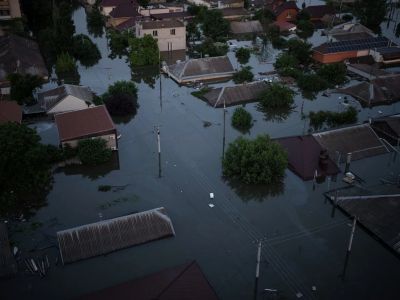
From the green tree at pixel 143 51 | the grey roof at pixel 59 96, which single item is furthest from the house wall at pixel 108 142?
the green tree at pixel 143 51

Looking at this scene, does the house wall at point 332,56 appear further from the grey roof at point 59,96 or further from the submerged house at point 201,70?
the grey roof at point 59,96

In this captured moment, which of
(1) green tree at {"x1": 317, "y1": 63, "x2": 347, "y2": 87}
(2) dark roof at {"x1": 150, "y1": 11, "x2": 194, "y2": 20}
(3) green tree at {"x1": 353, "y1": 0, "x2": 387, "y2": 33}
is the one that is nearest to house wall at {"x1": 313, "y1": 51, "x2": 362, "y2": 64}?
(1) green tree at {"x1": 317, "y1": 63, "x2": 347, "y2": 87}

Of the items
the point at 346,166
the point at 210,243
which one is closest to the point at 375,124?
the point at 346,166

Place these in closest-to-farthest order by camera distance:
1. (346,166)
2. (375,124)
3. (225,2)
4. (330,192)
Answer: (330,192)
(346,166)
(375,124)
(225,2)

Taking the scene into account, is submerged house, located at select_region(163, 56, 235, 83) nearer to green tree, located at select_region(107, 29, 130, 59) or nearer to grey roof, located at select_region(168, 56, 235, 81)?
grey roof, located at select_region(168, 56, 235, 81)

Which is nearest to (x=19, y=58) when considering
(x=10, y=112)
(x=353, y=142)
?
(x=10, y=112)

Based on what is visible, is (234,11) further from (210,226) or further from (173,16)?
(210,226)

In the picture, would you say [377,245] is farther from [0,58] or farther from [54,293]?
[0,58]
